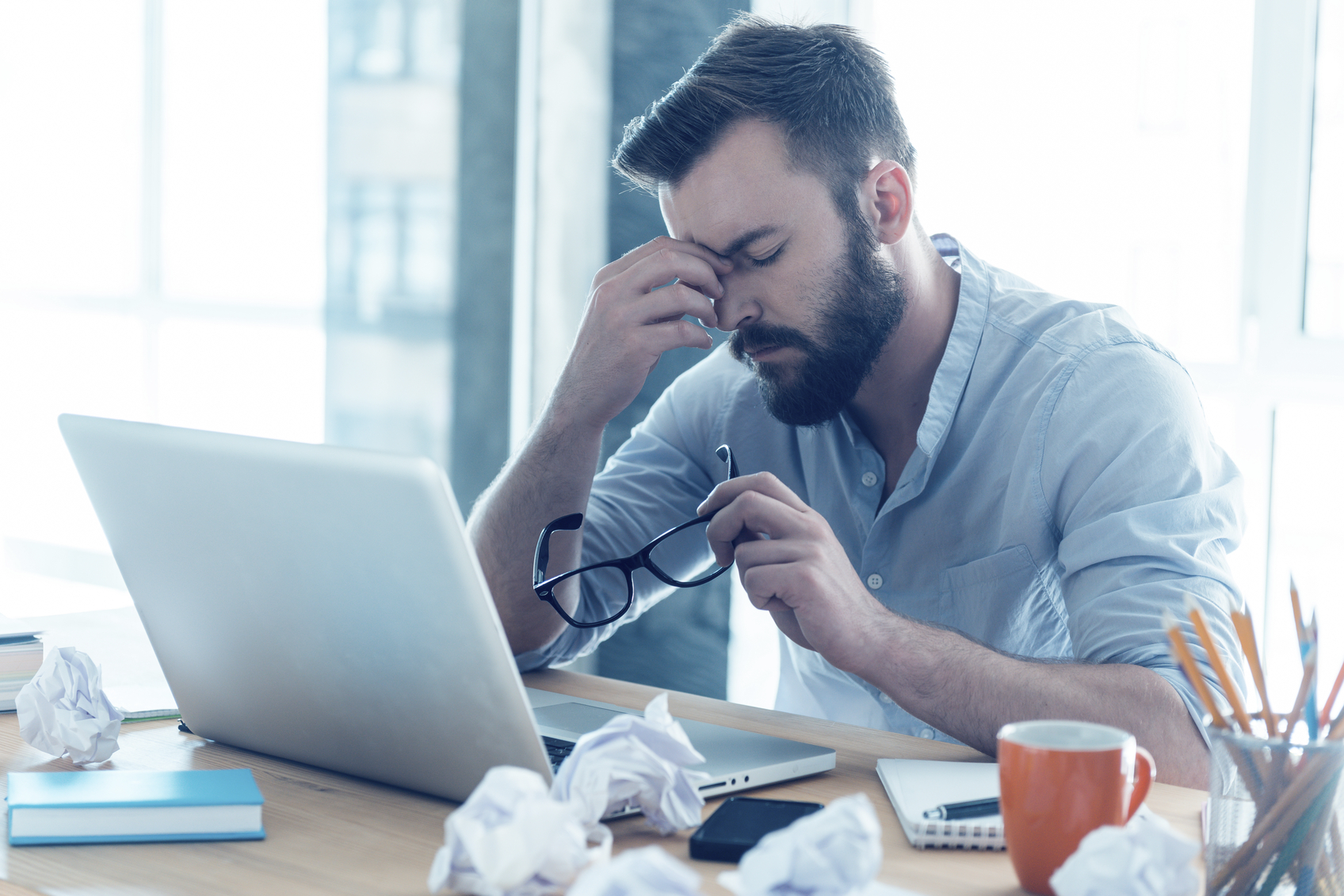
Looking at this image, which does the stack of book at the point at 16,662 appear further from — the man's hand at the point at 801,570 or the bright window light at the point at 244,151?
the bright window light at the point at 244,151

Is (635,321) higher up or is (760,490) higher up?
(635,321)

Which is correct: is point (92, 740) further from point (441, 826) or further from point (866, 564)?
point (866, 564)

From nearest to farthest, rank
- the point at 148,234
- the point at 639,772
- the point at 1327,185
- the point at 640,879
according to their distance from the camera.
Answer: the point at 640,879
the point at 639,772
the point at 1327,185
the point at 148,234

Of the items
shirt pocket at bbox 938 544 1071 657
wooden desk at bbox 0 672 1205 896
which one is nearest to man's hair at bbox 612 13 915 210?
shirt pocket at bbox 938 544 1071 657

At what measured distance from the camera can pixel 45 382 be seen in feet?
12.6

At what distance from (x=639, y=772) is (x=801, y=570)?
0.98ft

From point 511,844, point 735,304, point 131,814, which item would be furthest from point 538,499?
point 511,844

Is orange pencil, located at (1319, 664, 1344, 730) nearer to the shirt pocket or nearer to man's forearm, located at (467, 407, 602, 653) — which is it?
the shirt pocket

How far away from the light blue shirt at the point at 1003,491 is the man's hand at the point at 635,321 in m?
0.17

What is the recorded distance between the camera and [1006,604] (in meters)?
1.33

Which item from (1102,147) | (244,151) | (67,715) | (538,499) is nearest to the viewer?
(67,715)

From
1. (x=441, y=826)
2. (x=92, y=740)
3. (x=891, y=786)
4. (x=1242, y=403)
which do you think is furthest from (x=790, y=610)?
(x=1242, y=403)

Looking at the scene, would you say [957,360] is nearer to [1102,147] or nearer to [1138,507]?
[1138,507]

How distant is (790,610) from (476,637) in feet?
1.51
